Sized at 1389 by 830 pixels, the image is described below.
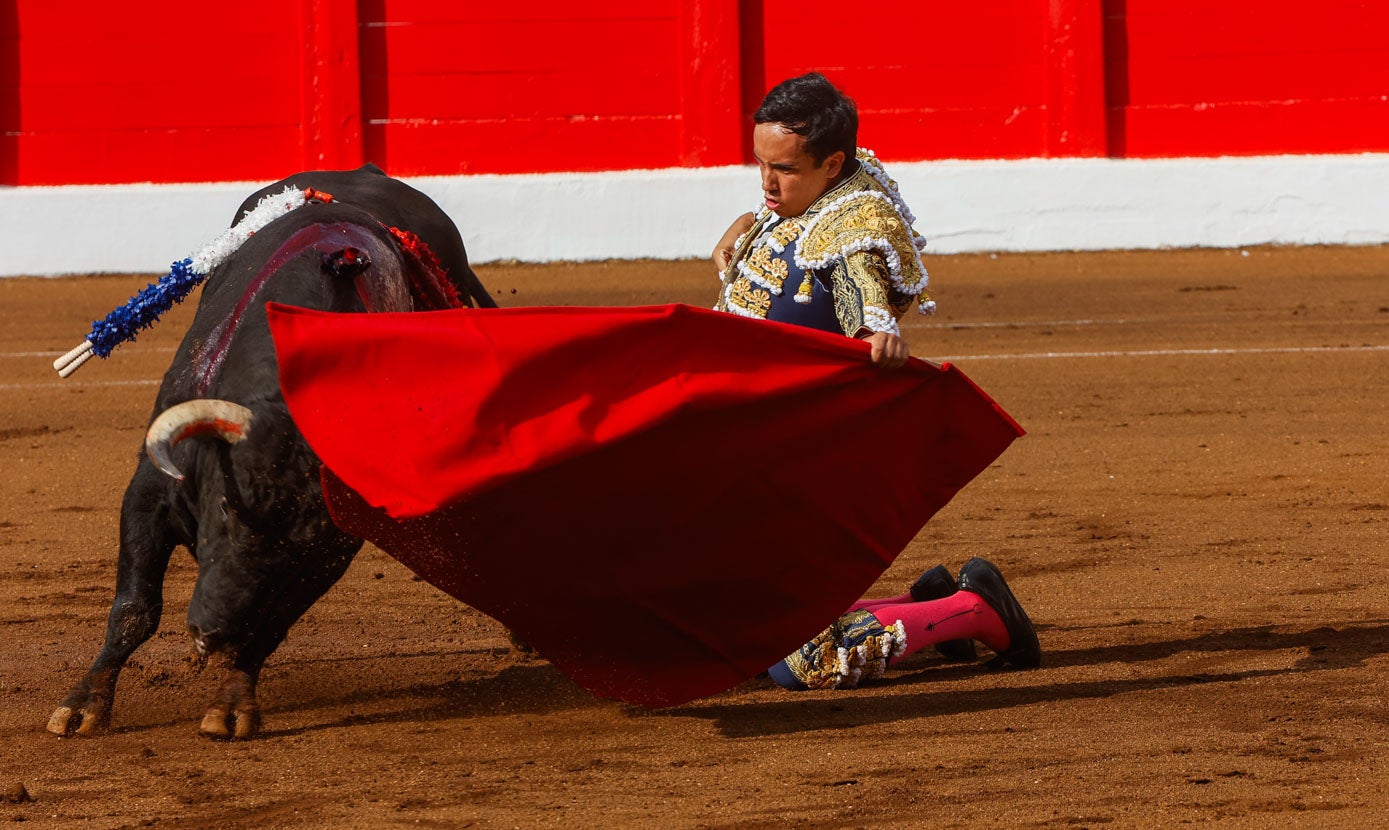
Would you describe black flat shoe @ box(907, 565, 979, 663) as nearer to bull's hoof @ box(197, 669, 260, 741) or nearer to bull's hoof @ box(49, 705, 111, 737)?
bull's hoof @ box(197, 669, 260, 741)

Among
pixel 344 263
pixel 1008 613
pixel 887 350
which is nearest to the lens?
pixel 887 350

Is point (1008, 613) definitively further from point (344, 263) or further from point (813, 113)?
point (344, 263)

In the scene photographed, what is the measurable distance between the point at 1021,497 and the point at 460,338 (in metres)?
2.95

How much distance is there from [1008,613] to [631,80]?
8.47 m

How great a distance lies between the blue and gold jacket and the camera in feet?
10.8

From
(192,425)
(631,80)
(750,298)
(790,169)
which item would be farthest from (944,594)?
(631,80)

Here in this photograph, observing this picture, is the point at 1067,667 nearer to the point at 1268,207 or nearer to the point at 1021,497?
the point at 1021,497

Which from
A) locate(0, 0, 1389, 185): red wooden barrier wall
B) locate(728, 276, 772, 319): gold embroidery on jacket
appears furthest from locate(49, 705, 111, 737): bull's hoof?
locate(0, 0, 1389, 185): red wooden barrier wall

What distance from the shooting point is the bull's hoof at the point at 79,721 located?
350 centimetres

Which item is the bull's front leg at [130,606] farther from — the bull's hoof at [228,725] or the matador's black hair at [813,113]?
the matador's black hair at [813,113]

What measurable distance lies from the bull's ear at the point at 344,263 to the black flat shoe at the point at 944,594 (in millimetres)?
1403

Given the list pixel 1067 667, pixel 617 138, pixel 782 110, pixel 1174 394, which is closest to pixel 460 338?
pixel 782 110

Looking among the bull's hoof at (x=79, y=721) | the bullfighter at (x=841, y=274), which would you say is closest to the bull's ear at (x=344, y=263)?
the bullfighter at (x=841, y=274)

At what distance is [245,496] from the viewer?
3.17 m
